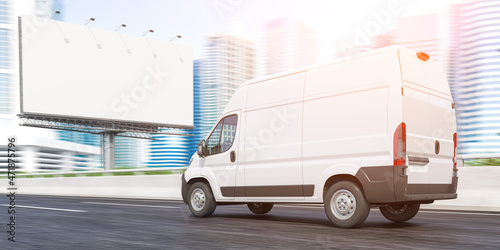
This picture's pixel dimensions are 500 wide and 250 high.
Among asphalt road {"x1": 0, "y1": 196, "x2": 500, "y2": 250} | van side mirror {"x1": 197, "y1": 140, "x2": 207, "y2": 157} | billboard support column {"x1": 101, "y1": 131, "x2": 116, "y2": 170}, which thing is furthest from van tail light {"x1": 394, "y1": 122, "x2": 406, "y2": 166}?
billboard support column {"x1": 101, "y1": 131, "x2": 116, "y2": 170}

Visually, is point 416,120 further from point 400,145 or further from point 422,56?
point 422,56

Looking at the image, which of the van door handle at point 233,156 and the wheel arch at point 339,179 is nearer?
the wheel arch at point 339,179

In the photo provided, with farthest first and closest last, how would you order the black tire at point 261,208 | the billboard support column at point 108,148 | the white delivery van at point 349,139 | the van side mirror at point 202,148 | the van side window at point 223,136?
the billboard support column at point 108,148 → the black tire at point 261,208 → the van side mirror at point 202,148 → the van side window at point 223,136 → the white delivery van at point 349,139

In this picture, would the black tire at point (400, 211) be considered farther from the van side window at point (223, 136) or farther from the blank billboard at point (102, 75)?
the blank billboard at point (102, 75)

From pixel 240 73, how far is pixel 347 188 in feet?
116

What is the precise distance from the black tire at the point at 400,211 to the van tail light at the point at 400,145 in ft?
4.54

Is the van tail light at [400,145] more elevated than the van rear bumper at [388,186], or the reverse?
the van tail light at [400,145]

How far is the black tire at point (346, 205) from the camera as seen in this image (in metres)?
6.77

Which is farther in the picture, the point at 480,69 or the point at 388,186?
the point at 480,69

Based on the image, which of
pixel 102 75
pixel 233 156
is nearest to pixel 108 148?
pixel 102 75

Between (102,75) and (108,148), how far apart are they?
11464 mm

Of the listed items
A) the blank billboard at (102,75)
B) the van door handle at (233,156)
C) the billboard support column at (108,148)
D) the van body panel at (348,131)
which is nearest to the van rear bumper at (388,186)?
the van body panel at (348,131)

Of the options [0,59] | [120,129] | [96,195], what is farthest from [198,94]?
[0,59]

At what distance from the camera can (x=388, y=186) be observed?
21.5ft
